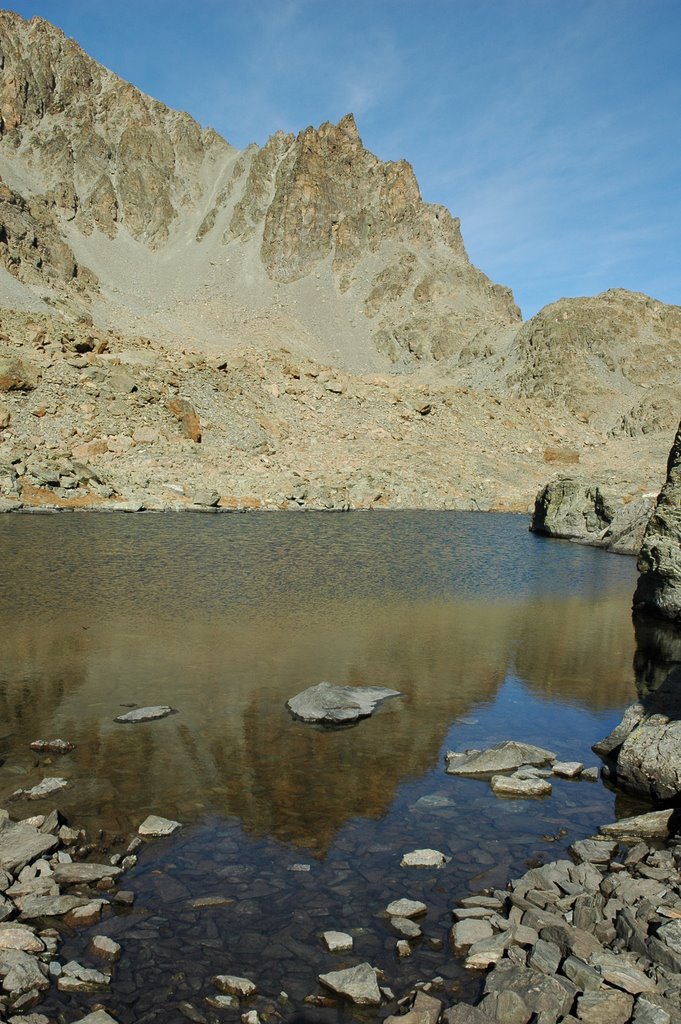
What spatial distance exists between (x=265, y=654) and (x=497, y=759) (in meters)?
6.60

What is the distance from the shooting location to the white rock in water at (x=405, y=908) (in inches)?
260

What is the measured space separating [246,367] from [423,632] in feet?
151

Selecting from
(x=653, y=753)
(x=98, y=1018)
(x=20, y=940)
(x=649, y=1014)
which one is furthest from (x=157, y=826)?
(x=653, y=753)

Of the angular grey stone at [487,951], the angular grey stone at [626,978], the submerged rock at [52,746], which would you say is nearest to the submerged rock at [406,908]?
the angular grey stone at [487,951]

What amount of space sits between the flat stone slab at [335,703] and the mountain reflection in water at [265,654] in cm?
30

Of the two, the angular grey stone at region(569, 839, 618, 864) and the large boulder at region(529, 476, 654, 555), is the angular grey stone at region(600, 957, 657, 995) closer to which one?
the angular grey stone at region(569, 839, 618, 864)

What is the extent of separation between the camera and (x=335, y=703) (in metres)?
12.2

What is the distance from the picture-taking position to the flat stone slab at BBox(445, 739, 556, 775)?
9969 mm

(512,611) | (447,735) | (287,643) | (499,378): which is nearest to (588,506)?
(512,611)

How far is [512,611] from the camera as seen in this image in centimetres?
2169

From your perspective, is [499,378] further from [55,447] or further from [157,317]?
[55,447]

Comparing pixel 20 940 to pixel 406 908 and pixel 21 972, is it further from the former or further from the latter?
pixel 406 908

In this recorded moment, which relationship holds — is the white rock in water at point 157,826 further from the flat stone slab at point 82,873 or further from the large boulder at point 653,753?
the large boulder at point 653,753

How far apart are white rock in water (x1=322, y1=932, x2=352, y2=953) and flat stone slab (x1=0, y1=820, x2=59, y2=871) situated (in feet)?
9.63
